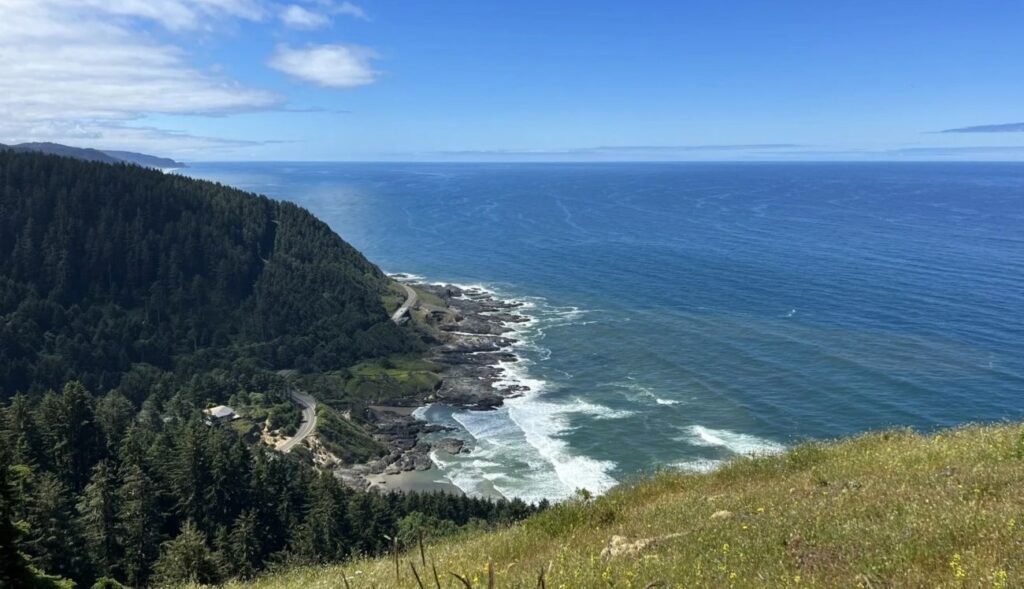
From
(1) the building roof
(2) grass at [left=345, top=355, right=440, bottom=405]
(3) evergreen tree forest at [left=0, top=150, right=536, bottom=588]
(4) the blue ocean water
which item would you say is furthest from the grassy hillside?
(2) grass at [left=345, top=355, right=440, bottom=405]

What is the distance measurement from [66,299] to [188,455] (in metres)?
75.8

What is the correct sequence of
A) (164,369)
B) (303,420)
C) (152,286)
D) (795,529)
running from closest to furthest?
(795,529)
(303,420)
(164,369)
(152,286)

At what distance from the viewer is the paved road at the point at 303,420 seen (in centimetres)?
7706

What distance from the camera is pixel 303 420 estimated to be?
84750 millimetres

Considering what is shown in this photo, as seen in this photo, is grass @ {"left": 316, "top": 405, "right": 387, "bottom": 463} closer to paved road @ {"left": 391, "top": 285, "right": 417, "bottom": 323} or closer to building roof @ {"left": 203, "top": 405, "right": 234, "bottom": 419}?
building roof @ {"left": 203, "top": 405, "right": 234, "bottom": 419}

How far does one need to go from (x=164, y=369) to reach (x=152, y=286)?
2352 centimetres

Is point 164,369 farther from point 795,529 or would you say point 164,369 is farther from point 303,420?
point 795,529

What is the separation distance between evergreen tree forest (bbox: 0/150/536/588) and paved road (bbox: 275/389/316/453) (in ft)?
9.81

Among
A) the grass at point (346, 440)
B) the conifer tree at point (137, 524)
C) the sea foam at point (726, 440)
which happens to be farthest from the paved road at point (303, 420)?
the sea foam at point (726, 440)

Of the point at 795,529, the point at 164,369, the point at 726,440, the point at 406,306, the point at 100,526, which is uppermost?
the point at 795,529

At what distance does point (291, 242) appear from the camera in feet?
474

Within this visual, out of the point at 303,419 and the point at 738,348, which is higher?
the point at 738,348

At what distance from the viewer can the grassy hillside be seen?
804cm

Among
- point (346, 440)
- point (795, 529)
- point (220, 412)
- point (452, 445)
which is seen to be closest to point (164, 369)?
point (220, 412)
